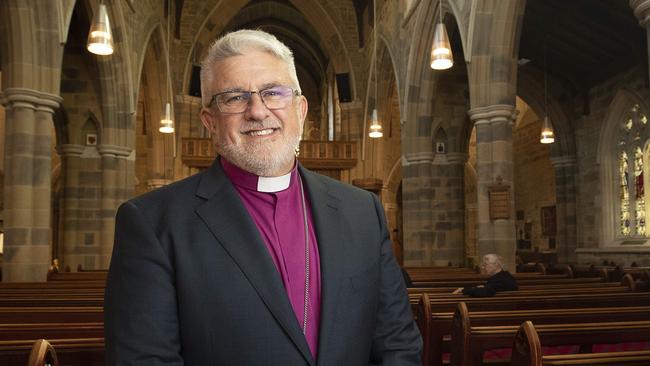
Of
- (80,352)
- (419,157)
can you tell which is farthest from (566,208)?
(80,352)

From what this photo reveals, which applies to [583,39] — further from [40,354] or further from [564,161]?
[40,354]

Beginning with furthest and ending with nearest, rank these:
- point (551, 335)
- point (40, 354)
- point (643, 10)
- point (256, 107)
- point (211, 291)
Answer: point (643, 10), point (551, 335), point (40, 354), point (256, 107), point (211, 291)

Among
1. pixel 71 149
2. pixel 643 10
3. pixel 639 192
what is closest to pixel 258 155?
pixel 643 10

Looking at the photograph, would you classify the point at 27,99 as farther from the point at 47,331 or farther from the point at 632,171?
the point at 632,171

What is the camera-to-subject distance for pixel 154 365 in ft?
5.42

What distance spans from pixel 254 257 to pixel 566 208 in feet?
62.6

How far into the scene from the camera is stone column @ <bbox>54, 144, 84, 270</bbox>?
16.2 m

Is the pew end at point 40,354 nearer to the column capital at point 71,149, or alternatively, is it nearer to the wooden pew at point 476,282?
the wooden pew at point 476,282

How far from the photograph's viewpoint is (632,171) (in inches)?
685

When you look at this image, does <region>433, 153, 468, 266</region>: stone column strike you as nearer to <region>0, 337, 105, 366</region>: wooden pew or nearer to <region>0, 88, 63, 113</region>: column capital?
<region>0, 88, 63, 113</region>: column capital

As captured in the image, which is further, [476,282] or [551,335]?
[476,282]

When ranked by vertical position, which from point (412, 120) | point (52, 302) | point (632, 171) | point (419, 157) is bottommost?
point (52, 302)

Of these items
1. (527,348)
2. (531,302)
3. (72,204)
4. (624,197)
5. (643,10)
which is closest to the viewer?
(527,348)

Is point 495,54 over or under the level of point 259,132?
over
